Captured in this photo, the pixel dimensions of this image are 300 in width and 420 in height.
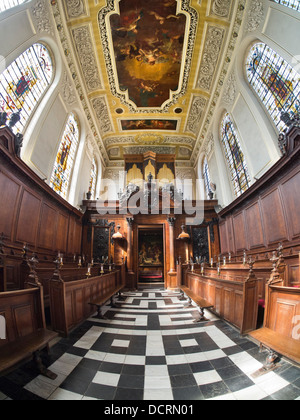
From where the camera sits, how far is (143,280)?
1188cm

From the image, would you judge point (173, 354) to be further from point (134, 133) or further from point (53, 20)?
point (134, 133)

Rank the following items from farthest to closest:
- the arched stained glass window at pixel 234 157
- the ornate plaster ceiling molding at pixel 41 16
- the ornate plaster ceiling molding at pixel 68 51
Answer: the arched stained glass window at pixel 234 157 < the ornate plaster ceiling molding at pixel 68 51 < the ornate plaster ceiling molding at pixel 41 16

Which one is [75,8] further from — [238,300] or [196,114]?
[238,300]

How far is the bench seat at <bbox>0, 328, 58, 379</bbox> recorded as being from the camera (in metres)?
1.69

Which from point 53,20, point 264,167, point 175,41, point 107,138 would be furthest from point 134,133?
point 264,167

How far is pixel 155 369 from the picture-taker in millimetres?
2236

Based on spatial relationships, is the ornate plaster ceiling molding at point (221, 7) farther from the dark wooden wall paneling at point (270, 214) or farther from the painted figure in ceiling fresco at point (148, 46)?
the dark wooden wall paneling at point (270, 214)

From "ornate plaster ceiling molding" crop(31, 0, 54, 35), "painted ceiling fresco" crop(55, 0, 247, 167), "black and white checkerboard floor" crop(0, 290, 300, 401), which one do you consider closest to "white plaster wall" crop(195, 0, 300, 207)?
"painted ceiling fresco" crop(55, 0, 247, 167)

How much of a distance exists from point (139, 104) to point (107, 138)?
3.68 metres

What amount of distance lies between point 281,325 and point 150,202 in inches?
324

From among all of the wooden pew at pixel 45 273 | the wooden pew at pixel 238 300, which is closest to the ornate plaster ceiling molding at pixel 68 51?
the wooden pew at pixel 45 273

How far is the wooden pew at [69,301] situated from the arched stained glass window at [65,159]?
5.87m

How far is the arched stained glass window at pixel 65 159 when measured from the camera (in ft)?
28.3

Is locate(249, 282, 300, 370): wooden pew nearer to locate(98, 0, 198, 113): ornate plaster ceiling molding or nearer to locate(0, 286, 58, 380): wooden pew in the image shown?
locate(0, 286, 58, 380): wooden pew
